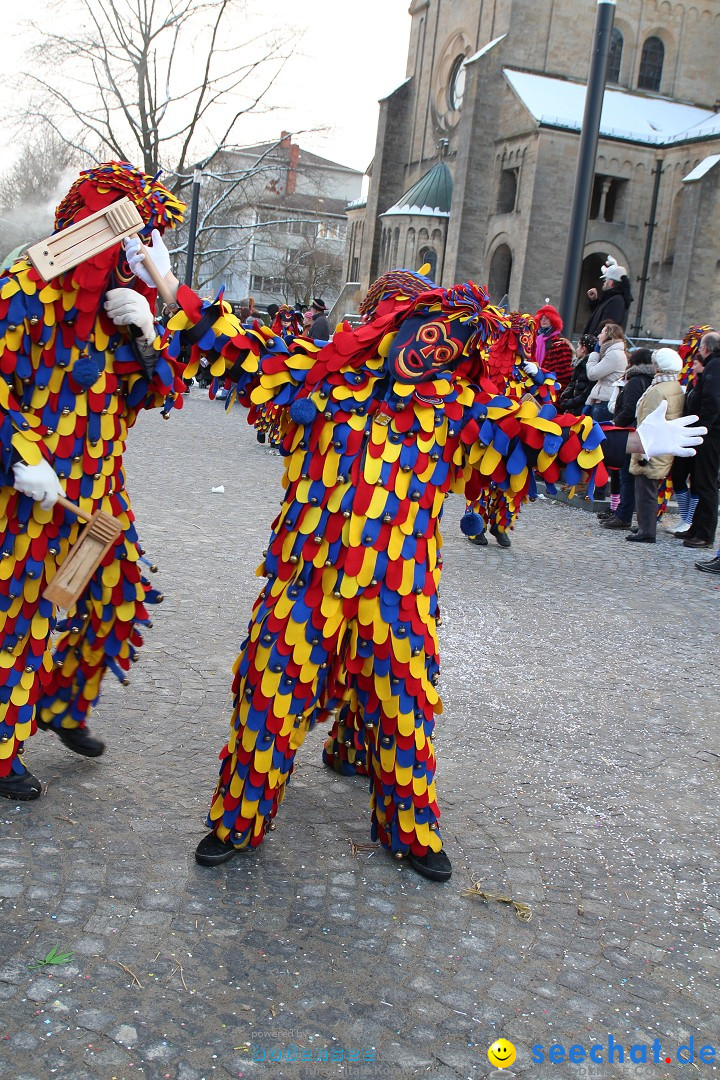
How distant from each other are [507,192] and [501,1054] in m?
35.3

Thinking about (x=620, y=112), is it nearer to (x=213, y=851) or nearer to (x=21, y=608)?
(x=21, y=608)

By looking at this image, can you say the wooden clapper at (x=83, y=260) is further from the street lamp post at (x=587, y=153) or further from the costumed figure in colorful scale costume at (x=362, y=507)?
the street lamp post at (x=587, y=153)

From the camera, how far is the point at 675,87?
36500 millimetres

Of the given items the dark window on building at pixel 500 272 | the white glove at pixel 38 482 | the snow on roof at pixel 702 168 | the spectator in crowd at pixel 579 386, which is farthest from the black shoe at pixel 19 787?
the dark window on building at pixel 500 272

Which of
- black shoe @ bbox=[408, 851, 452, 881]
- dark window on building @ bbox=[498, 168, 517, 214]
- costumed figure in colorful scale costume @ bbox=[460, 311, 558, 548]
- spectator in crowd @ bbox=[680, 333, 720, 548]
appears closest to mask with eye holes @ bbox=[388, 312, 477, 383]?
black shoe @ bbox=[408, 851, 452, 881]

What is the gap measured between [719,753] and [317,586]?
2539 millimetres

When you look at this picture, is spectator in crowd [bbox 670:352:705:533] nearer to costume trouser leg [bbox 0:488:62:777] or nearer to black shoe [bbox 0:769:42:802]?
costume trouser leg [bbox 0:488:62:777]

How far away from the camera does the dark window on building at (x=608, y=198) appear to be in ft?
108

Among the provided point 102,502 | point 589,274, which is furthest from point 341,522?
point 589,274

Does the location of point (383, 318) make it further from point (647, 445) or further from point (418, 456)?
point (647, 445)

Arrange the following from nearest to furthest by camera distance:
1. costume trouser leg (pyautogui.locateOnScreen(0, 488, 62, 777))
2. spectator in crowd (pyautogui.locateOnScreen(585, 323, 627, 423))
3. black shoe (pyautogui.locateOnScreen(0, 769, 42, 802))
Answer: costume trouser leg (pyautogui.locateOnScreen(0, 488, 62, 777)) < black shoe (pyautogui.locateOnScreen(0, 769, 42, 802)) < spectator in crowd (pyautogui.locateOnScreen(585, 323, 627, 423))

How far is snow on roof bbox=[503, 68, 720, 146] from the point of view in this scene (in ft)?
106

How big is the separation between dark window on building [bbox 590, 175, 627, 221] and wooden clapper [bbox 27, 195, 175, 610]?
32697 millimetres

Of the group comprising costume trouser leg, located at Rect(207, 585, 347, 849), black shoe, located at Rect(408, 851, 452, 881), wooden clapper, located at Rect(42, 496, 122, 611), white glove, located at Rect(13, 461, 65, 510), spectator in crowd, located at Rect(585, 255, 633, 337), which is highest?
spectator in crowd, located at Rect(585, 255, 633, 337)
